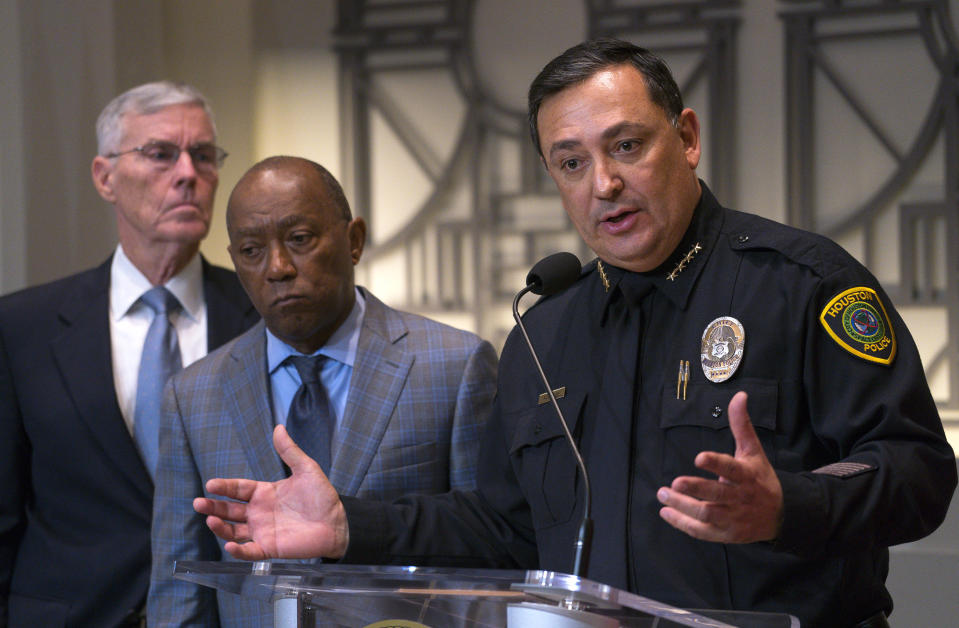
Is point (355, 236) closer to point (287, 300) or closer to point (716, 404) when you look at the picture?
point (287, 300)

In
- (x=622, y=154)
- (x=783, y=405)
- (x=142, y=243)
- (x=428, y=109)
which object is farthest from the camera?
(x=428, y=109)

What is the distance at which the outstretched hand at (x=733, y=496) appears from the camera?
45.0 inches

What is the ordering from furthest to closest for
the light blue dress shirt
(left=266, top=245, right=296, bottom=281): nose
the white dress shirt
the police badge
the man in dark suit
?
the white dress shirt
the man in dark suit
the light blue dress shirt
(left=266, top=245, right=296, bottom=281): nose
the police badge

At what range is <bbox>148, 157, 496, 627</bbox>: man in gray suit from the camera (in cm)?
193

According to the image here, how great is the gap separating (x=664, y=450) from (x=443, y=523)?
42 centimetres

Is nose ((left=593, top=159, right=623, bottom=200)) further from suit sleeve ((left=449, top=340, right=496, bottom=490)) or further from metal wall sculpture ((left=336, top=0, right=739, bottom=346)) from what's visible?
metal wall sculpture ((left=336, top=0, right=739, bottom=346))

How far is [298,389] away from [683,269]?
2.47 ft

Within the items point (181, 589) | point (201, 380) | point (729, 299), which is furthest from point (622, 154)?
point (181, 589)

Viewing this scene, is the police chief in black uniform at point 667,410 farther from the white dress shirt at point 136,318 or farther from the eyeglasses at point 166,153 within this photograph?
the eyeglasses at point 166,153

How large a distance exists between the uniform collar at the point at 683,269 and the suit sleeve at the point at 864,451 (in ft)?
0.60

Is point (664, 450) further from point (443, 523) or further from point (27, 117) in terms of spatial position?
point (27, 117)

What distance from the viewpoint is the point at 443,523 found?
1788mm

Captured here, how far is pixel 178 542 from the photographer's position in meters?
2.00

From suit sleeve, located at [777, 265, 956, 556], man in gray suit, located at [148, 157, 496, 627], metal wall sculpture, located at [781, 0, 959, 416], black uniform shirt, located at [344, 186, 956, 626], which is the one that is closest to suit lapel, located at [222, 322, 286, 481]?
man in gray suit, located at [148, 157, 496, 627]
